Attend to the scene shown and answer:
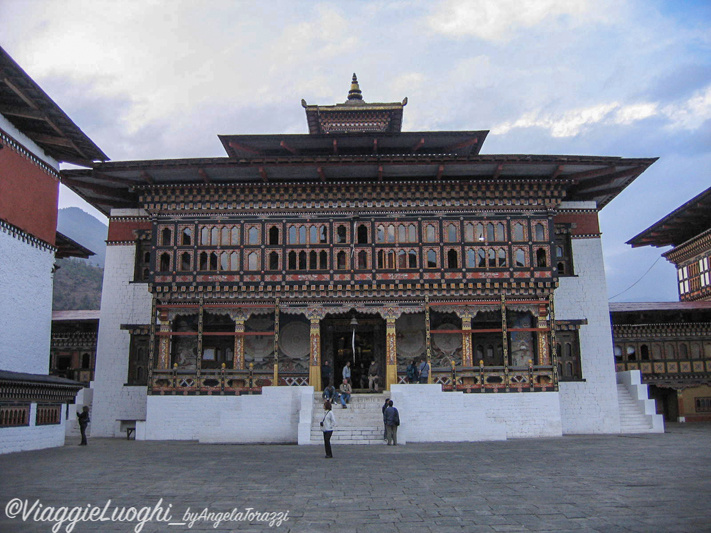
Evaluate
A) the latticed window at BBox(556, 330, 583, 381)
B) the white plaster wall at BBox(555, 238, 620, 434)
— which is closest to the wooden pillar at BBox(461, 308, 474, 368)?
the latticed window at BBox(556, 330, 583, 381)

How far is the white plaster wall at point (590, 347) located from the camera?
23109 millimetres

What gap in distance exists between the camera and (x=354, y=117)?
2812cm

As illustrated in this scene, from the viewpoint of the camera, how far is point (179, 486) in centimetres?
1085

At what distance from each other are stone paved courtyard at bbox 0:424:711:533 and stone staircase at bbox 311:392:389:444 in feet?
5.19

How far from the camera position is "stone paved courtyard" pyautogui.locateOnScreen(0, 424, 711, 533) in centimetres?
807

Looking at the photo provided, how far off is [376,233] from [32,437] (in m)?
12.5

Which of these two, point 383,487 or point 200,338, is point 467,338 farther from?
point 383,487

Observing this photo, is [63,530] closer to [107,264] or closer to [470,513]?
[470,513]

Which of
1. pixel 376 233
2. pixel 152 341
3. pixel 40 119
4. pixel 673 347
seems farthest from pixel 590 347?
pixel 40 119

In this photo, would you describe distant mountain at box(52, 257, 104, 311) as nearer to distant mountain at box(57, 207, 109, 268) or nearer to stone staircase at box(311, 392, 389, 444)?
stone staircase at box(311, 392, 389, 444)

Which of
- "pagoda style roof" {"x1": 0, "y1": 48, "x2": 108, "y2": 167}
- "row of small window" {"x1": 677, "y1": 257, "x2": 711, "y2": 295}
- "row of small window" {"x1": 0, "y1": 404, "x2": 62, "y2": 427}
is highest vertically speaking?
"pagoda style roof" {"x1": 0, "y1": 48, "x2": 108, "y2": 167}

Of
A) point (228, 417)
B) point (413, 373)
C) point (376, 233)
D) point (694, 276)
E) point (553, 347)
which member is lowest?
point (228, 417)

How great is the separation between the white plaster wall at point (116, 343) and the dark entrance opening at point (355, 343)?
708 cm

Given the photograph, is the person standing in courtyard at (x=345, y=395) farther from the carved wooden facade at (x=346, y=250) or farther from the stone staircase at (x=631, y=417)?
the stone staircase at (x=631, y=417)
